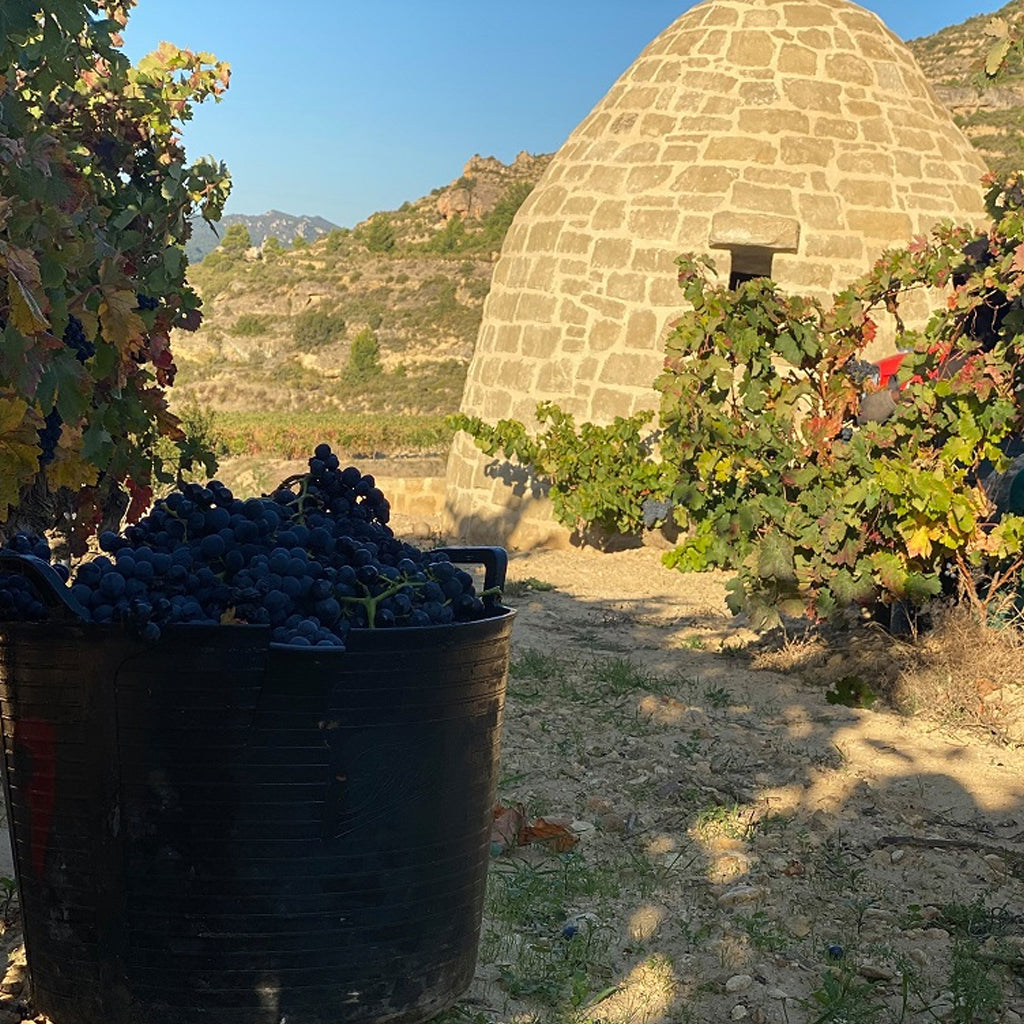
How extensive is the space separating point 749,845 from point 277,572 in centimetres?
219

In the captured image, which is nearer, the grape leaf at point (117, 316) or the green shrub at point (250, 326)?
the grape leaf at point (117, 316)

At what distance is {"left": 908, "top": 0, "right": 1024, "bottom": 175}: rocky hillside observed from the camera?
26.5 m

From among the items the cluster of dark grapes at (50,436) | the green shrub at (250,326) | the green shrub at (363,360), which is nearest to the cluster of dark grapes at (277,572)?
the cluster of dark grapes at (50,436)

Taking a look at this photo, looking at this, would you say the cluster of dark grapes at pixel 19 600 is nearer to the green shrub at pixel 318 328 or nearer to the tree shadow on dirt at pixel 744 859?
the tree shadow on dirt at pixel 744 859

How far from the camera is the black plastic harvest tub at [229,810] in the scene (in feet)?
7.38

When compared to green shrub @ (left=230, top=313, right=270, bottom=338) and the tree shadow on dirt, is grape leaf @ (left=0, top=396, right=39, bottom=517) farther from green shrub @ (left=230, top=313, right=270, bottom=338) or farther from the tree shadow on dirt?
green shrub @ (left=230, top=313, right=270, bottom=338)

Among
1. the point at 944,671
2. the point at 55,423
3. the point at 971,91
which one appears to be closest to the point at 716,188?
the point at 944,671

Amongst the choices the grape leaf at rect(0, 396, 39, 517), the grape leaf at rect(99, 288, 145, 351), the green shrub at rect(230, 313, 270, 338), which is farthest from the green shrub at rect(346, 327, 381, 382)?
the grape leaf at rect(0, 396, 39, 517)

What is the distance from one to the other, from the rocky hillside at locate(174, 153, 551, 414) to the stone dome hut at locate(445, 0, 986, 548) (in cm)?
1946

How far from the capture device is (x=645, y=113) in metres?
9.78

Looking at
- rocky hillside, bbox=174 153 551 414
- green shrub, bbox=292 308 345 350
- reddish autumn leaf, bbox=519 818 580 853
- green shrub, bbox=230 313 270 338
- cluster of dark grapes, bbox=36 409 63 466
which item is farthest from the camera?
green shrub, bbox=230 313 270 338

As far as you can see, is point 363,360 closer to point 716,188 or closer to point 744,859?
point 716,188

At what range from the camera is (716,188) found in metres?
9.41

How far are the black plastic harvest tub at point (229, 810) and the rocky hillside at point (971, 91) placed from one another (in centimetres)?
2409
